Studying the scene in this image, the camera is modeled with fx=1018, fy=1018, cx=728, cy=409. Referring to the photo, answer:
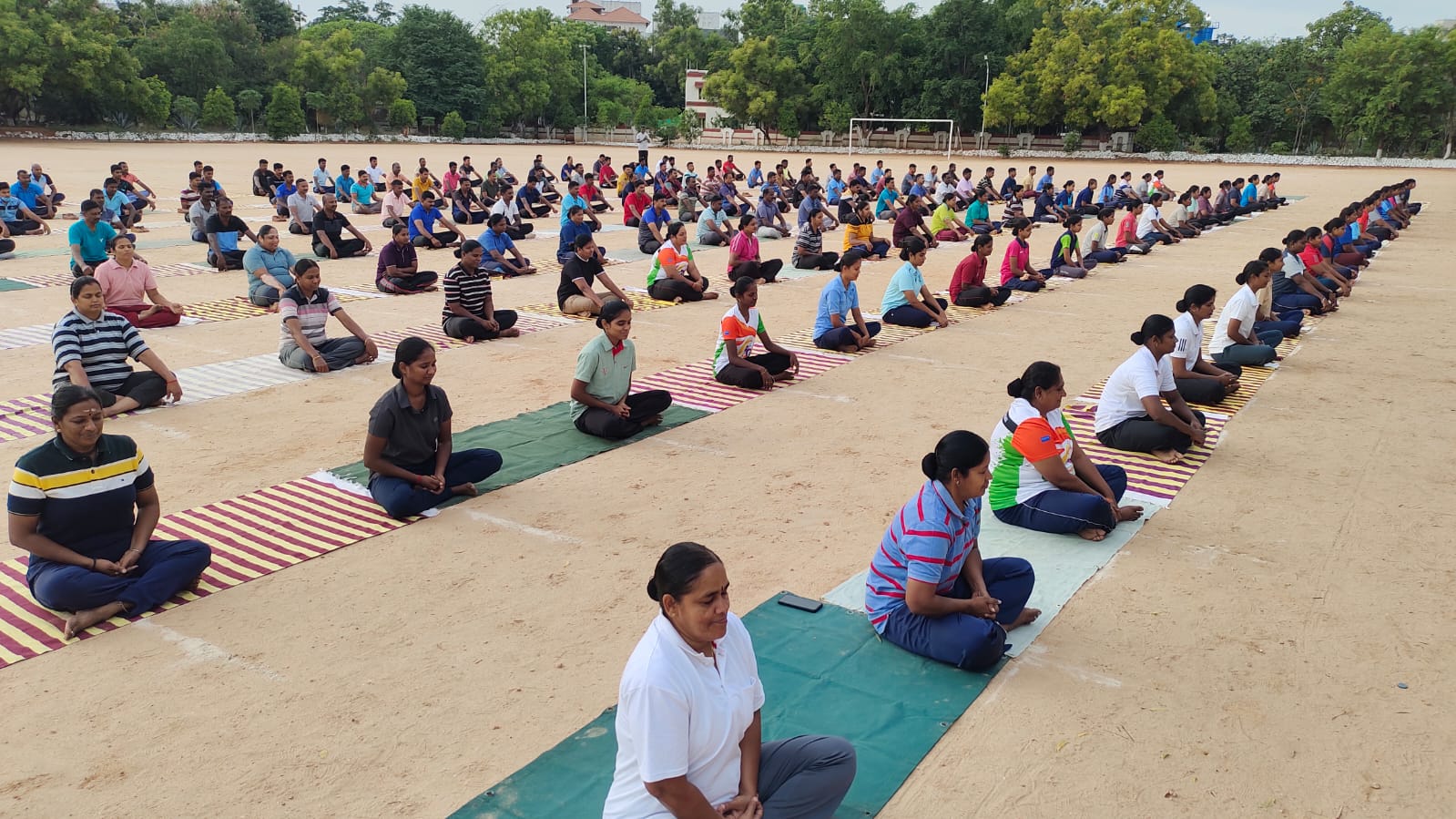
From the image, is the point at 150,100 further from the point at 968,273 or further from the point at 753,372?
the point at 753,372

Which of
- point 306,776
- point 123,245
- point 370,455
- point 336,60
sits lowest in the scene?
point 306,776

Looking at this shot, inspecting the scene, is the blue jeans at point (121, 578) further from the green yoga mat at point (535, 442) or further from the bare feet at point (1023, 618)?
the bare feet at point (1023, 618)

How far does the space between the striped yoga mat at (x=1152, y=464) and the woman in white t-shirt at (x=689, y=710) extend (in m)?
4.41

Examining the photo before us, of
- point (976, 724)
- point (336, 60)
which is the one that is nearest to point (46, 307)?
point (976, 724)

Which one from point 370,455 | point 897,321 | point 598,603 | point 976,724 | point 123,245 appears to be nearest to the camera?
point 976,724

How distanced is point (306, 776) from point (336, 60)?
6371cm

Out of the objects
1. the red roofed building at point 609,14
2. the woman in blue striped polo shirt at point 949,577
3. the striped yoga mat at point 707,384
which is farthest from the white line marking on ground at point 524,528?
the red roofed building at point 609,14

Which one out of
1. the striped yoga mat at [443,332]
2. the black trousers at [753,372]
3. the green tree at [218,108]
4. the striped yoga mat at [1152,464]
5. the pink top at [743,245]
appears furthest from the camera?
the green tree at [218,108]

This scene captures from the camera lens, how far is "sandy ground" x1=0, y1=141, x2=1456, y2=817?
360cm

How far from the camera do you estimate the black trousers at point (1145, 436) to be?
22.9ft

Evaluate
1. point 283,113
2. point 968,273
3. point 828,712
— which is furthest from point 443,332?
point 283,113

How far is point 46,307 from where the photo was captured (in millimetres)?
11742

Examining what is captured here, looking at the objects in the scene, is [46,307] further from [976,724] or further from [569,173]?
[569,173]

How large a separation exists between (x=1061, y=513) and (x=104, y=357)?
6.72 meters
